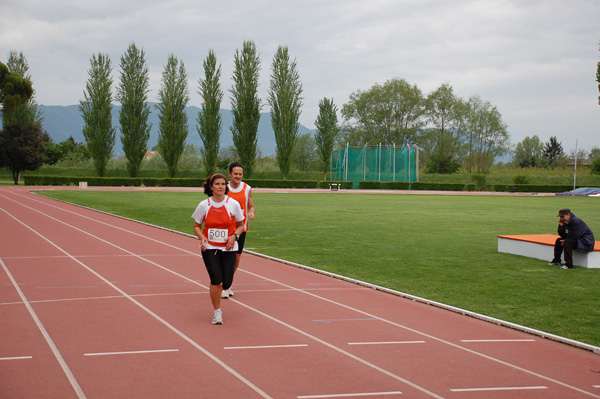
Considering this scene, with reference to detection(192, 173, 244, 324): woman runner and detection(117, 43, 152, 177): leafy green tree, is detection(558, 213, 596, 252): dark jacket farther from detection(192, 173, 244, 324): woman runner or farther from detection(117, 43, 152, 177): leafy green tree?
detection(117, 43, 152, 177): leafy green tree

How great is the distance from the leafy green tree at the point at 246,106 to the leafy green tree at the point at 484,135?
41628 millimetres

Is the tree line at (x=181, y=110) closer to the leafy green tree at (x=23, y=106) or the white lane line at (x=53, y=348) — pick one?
the leafy green tree at (x=23, y=106)

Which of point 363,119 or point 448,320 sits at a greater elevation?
point 363,119

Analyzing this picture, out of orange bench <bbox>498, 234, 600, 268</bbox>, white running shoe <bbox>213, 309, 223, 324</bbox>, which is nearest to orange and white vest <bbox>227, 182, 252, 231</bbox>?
white running shoe <bbox>213, 309, 223, 324</bbox>

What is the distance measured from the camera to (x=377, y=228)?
18.9 metres

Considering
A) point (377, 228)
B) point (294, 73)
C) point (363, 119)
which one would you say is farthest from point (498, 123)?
point (377, 228)

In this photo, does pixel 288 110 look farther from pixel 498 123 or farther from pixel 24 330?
pixel 24 330

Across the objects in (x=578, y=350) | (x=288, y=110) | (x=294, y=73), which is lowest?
(x=578, y=350)

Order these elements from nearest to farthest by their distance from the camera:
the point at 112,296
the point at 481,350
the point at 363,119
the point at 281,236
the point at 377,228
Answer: the point at 481,350
the point at 112,296
the point at 281,236
the point at 377,228
the point at 363,119

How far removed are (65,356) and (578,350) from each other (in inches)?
193

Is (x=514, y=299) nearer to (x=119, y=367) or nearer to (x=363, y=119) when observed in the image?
(x=119, y=367)

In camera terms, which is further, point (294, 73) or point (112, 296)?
point (294, 73)

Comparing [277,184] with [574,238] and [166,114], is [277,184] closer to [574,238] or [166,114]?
[166,114]

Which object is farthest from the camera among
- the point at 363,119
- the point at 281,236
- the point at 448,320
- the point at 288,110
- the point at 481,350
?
the point at 363,119
